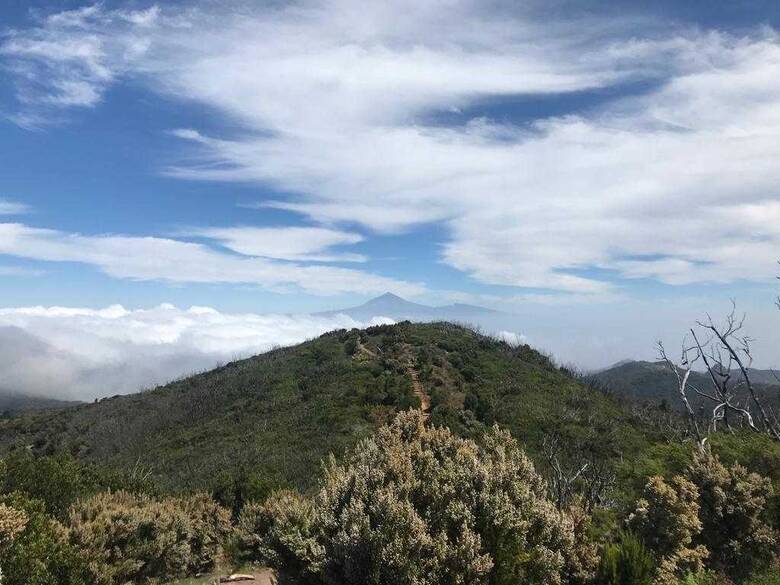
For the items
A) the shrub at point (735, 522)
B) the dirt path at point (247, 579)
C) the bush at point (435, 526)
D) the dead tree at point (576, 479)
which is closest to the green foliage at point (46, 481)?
the dirt path at point (247, 579)

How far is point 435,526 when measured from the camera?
26.8 feet

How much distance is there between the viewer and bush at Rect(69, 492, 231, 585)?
41.2 ft

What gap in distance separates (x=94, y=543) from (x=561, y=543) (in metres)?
10.0

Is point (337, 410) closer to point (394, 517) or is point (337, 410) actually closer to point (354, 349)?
point (354, 349)

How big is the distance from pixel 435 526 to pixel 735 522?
7.63 m

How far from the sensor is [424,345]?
2751 inches

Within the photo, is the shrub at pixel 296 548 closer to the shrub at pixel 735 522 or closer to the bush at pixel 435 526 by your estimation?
the bush at pixel 435 526

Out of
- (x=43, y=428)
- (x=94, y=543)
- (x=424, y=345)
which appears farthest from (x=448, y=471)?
(x=43, y=428)

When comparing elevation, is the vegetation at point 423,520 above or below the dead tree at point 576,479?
above

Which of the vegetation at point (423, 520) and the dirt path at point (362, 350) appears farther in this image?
the dirt path at point (362, 350)

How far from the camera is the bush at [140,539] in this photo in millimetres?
12548

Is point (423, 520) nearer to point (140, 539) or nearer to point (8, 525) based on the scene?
point (8, 525)

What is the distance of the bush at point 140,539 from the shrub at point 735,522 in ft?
40.4

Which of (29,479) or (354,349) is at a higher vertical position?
(354,349)
